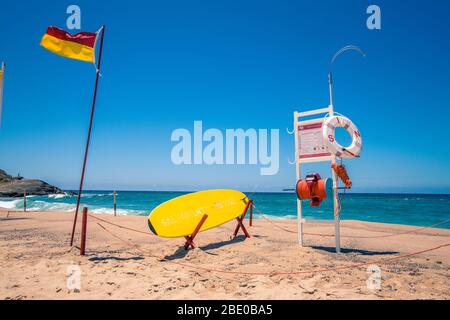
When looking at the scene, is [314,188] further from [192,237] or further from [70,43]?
[70,43]

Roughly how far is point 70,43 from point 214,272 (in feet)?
18.5

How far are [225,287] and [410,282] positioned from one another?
2839 mm

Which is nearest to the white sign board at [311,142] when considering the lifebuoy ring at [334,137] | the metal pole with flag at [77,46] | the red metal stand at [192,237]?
the lifebuoy ring at [334,137]

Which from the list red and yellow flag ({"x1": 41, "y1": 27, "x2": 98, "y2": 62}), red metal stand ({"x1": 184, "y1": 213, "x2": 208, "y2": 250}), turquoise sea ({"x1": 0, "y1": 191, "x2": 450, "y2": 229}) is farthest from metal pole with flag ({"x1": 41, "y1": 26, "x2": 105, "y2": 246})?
turquoise sea ({"x1": 0, "y1": 191, "x2": 450, "y2": 229})

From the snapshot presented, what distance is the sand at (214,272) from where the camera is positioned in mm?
3953

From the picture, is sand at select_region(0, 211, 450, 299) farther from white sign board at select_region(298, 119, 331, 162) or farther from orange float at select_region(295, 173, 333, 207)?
white sign board at select_region(298, 119, 331, 162)

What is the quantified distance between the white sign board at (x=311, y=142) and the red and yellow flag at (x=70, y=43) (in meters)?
5.14

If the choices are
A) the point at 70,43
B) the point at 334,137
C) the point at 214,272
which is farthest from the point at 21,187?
the point at 334,137

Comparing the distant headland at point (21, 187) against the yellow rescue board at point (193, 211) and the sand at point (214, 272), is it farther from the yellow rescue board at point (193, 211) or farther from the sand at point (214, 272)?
the yellow rescue board at point (193, 211)

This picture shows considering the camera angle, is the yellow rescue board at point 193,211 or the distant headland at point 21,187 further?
the distant headland at point 21,187

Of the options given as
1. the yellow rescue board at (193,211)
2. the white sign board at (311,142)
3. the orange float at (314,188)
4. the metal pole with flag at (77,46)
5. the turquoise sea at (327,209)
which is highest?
the metal pole with flag at (77,46)

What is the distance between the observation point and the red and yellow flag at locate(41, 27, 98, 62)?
19.8ft

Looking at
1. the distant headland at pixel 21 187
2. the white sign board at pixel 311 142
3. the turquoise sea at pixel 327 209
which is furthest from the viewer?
the distant headland at pixel 21 187

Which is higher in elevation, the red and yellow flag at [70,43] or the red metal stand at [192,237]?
the red and yellow flag at [70,43]
